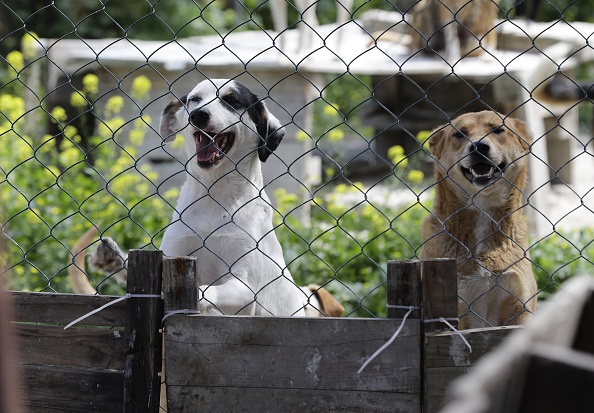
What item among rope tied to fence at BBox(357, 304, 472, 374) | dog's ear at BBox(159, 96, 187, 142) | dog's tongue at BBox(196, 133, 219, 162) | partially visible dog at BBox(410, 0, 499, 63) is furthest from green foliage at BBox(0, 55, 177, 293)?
partially visible dog at BBox(410, 0, 499, 63)

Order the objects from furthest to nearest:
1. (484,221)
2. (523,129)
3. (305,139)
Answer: (305,139)
(523,129)
(484,221)

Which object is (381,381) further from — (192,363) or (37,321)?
(37,321)

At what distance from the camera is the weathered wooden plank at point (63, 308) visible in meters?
2.56

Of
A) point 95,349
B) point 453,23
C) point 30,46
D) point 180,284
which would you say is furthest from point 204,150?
point 453,23

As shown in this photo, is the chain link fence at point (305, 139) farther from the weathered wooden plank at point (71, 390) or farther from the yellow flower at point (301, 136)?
the weathered wooden plank at point (71, 390)

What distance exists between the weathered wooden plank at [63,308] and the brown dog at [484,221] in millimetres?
1564

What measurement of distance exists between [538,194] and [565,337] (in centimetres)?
693

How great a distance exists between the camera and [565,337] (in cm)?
110

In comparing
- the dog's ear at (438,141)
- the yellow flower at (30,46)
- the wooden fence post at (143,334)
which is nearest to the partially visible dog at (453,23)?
the yellow flower at (30,46)

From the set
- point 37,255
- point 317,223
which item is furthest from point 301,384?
point 317,223

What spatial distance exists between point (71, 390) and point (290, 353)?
709 mm

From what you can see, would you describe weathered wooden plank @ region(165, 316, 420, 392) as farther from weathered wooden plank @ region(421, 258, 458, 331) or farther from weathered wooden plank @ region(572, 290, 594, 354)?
weathered wooden plank @ region(572, 290, 594, 354)

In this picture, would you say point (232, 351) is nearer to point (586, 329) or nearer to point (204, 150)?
point (204, 150)

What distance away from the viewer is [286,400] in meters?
2.47
